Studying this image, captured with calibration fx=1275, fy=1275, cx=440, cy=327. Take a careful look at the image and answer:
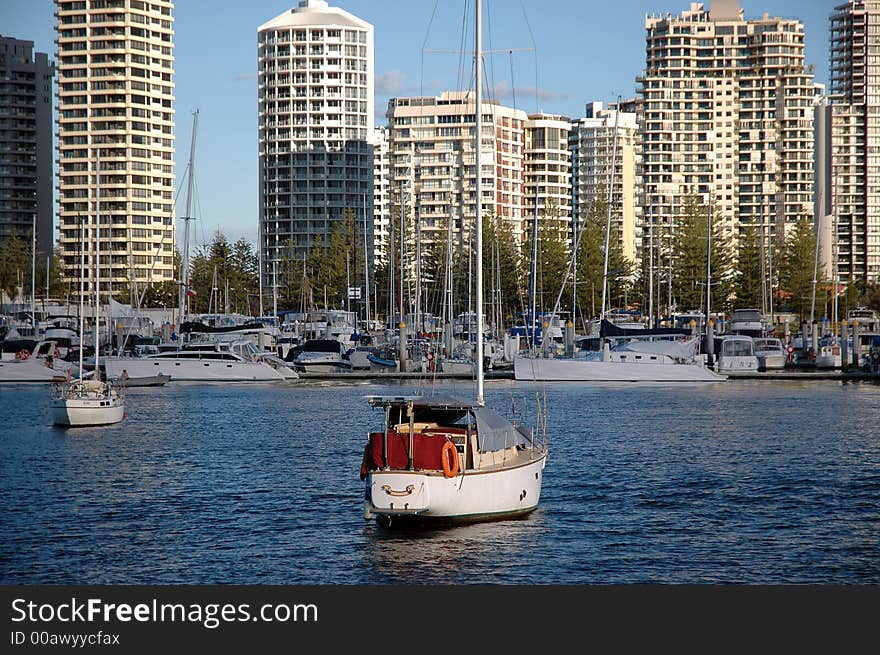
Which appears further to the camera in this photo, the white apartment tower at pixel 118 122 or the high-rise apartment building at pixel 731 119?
the high-rise apartment building at pixel 731 119

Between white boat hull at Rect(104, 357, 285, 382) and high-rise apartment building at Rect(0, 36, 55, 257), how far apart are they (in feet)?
333

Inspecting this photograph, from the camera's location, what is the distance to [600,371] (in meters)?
73.7

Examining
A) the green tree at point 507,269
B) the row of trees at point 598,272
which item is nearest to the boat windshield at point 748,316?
the row of trees at point 598,272

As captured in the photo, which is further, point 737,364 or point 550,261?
point 550,261

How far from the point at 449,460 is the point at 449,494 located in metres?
0.74

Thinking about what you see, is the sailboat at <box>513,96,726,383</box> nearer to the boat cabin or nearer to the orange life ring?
the boat cabin

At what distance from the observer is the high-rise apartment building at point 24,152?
171125 millimetres

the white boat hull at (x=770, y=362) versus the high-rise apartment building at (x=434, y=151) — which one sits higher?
the high-rise apartment building at (x=434, y=151)

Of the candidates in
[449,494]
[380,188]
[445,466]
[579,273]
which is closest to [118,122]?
[380,188]

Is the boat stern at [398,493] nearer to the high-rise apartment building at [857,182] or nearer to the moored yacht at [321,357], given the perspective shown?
the moored yacht at [321,357]

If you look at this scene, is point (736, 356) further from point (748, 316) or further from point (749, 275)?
point (749, 275)

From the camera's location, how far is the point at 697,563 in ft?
81.8

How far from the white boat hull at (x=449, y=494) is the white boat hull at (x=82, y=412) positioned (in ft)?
81.0

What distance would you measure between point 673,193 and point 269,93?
5948cm
